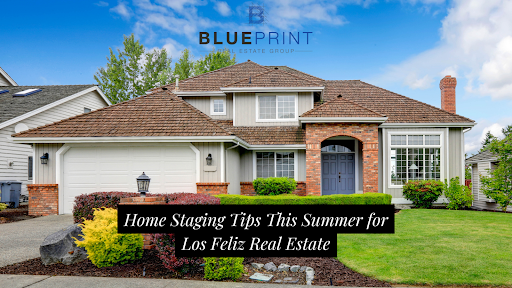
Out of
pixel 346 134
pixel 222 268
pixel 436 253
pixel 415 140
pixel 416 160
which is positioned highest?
pixel 346 134

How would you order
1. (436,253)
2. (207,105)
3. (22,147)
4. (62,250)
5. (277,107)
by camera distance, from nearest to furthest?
1. (62,250)
2. (436,253)
3. (277,107)
4. (207,105)
5. (22,147)

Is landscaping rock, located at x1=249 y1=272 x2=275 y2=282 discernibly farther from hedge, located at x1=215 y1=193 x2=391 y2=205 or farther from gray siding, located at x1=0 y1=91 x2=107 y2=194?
gray siding, located at x1=0 y1=91 x2=107 y2=194

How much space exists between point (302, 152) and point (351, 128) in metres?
2.41

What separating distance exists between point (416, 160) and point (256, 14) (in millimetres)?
12822

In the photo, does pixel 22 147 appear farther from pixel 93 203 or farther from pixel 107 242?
pixel 107 242

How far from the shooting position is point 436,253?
240 inches

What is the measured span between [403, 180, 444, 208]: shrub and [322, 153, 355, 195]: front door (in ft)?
8.07

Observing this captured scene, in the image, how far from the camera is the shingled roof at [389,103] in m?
14.3

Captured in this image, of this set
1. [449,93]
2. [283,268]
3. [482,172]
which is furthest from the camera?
[449,93]

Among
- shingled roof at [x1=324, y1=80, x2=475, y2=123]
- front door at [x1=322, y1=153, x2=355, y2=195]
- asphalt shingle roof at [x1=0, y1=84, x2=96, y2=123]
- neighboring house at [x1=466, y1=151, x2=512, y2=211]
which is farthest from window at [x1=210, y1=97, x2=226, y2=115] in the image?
neighboring house at [x1=466, y1=151, x2=512, y2=211]


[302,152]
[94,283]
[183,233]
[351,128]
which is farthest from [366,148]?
[94,283]

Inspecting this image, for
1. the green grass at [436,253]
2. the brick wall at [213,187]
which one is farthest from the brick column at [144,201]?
the brick wall at [213,187]

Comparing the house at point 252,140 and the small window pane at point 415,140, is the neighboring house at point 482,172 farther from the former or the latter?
the small window pane at point 415,140

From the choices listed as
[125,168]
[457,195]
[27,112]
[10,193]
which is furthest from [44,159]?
[457,195]
